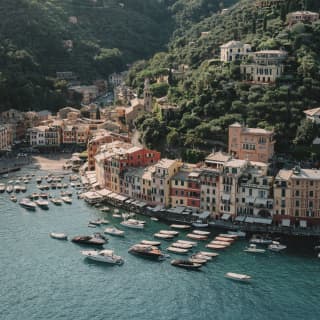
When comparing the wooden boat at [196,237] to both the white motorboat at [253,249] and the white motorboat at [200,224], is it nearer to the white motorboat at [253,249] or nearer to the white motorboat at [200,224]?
the white motorboat at [200,224]

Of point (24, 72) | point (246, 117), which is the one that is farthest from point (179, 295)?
point (24, 72)

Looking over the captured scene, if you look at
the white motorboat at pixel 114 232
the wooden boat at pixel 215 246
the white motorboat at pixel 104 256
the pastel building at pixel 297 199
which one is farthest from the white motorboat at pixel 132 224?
the pastel building at pixel 297 199

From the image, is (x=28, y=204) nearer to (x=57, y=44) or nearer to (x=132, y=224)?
(x=132, y=224)

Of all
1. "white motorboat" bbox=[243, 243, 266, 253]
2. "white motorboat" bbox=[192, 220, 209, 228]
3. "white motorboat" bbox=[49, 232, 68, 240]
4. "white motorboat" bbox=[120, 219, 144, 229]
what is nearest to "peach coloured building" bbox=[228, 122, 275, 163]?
"white motorboat" bbox=[192, 220, 209, 228]

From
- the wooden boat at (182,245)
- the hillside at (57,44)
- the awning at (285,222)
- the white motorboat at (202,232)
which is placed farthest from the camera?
the hillside at (57,44)

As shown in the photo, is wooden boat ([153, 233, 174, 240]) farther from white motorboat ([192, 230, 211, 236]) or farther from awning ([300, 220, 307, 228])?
awning ([300, 220, 307, 228])
